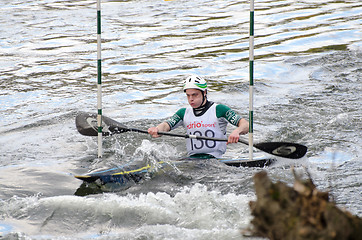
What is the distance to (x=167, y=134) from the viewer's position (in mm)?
6902

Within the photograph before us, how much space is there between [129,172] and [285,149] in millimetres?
2143

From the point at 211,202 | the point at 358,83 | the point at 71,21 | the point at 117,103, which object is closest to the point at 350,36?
the point at 358,83

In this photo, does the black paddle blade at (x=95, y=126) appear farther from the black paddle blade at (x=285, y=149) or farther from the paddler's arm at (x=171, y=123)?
the black paddle blade at (x=285, y=149)

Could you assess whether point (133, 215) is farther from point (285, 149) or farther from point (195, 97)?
point (285, 149)

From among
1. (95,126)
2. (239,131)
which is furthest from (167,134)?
(95,126)

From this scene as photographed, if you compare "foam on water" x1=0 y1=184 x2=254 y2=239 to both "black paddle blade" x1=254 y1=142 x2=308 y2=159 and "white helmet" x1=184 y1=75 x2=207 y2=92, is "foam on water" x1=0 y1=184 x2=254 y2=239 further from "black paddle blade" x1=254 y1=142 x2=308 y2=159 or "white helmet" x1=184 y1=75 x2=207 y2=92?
"white helmet" x1=184 y1=75 x2=207 y2=92

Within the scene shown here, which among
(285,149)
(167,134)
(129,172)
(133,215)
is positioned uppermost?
(167,134)

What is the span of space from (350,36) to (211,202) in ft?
42.4

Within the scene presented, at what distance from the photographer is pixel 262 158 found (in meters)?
7.03

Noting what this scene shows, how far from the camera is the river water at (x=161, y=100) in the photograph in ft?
17.6

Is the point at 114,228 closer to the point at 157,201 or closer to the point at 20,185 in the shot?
the point at 157,201

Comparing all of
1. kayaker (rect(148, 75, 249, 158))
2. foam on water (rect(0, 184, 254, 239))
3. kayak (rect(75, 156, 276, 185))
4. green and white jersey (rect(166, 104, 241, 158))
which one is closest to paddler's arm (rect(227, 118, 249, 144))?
kayaker (rect(148, 75, 249, 158))

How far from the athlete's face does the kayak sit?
830mm

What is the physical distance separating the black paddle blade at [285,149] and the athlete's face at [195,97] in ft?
3.43
